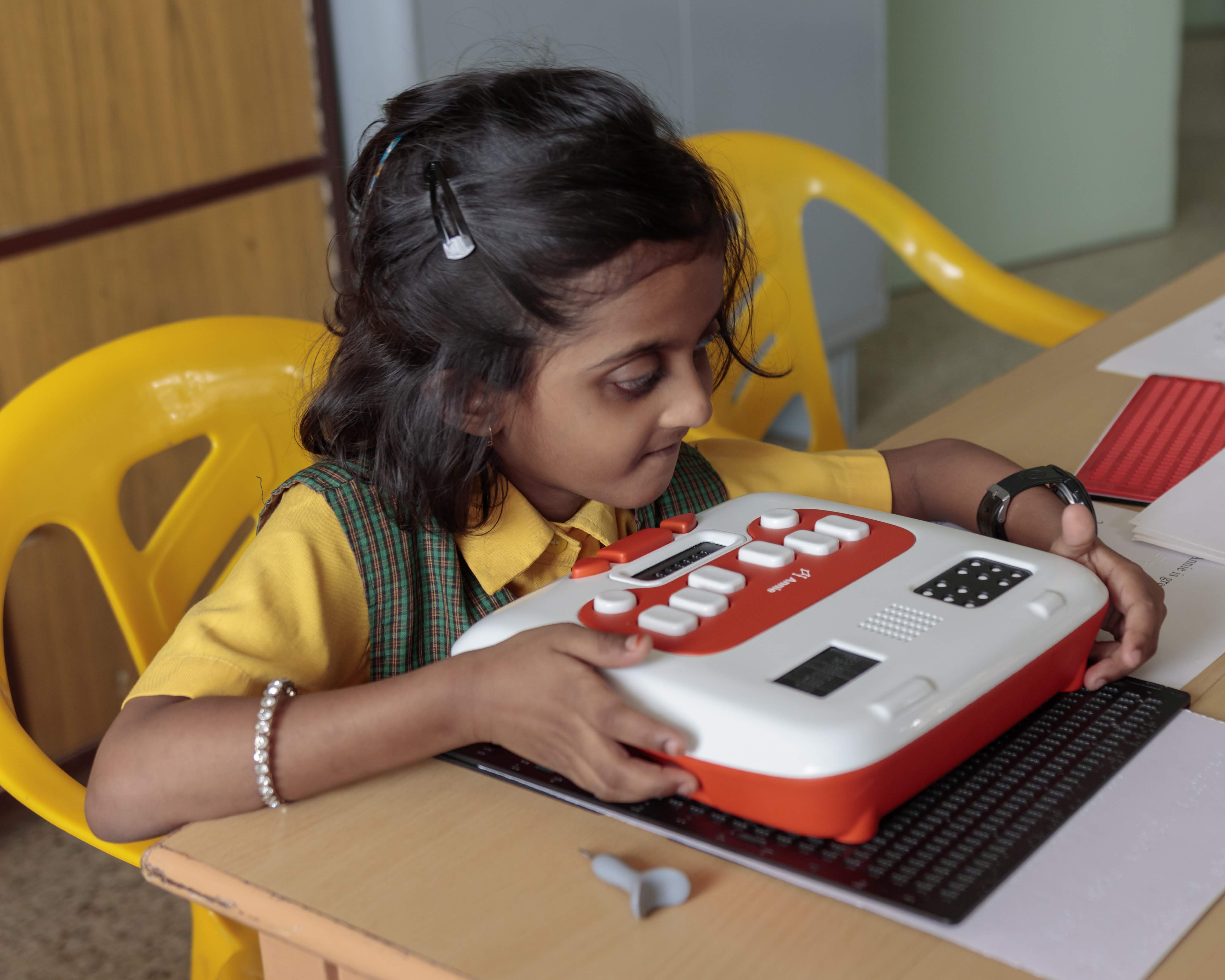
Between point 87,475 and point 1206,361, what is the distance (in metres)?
0.96

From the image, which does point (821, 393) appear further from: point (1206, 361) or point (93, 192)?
point (93, 192)

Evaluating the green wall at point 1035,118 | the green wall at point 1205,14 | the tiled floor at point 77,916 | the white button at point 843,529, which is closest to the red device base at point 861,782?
the white button at point 843,529

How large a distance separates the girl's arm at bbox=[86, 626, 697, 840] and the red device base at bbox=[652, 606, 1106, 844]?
0.14 feet

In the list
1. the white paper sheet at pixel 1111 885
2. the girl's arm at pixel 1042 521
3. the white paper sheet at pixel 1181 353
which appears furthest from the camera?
the white paper sheet at pixel 1181 353

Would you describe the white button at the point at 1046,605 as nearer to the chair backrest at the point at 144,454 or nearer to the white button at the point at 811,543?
the white button at the point at 811,543

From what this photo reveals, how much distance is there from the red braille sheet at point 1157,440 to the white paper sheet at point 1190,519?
2 cm

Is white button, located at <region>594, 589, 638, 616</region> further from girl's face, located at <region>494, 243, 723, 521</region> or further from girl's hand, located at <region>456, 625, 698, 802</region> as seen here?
girl's face, located at <region>494, 243, 723, 521</region>

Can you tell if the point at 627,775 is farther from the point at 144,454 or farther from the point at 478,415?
the point at 144,454

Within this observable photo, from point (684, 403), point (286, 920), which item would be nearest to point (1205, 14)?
point (684, 403)

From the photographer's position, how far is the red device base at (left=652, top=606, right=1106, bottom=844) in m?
0.55

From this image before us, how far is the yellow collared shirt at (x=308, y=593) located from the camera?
695 mm

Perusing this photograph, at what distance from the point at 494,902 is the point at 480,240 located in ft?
1.23

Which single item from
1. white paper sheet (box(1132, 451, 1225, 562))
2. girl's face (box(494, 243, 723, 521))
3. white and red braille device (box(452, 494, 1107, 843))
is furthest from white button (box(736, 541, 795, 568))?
white paper sheet (box(1132, 451, 1225, 562))

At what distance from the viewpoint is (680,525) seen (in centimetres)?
74
